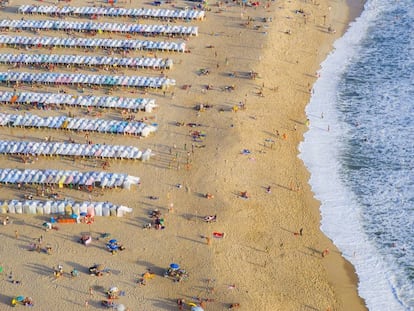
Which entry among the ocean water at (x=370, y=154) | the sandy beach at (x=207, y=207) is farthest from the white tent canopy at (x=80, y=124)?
the ocean water at (x=370, y=154)

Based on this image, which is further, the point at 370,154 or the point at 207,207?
the point at 370,154

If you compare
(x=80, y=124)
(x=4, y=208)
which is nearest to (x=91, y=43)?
(x=80, y=124)

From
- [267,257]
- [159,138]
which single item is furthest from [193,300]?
[159,138]

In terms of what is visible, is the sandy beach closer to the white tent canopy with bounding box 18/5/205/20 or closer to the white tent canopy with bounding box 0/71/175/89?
the white tent canopy with bounding box 0/71/175/89

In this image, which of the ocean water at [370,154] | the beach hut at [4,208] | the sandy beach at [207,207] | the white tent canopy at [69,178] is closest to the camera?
the sandy beach at [207,207]

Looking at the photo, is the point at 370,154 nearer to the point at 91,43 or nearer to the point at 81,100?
the point at 81,100

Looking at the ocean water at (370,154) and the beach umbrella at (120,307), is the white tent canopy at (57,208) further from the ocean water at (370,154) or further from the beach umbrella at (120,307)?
the ocean water at (370,154)
